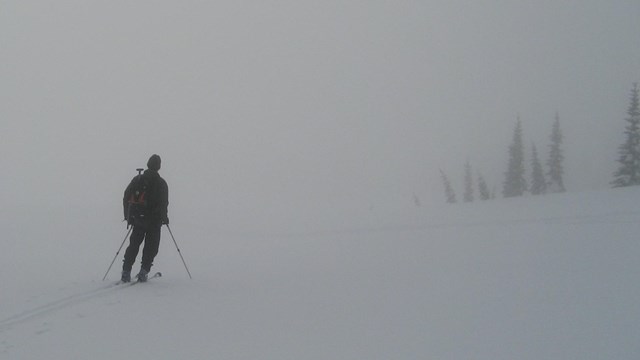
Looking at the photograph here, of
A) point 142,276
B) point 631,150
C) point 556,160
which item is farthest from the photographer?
point 556,160

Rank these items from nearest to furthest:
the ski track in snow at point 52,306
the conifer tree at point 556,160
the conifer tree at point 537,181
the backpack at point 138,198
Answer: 1. the ski track in snow at point 52,306
2. the backpack at point 138,198
3. the conifer tree at point 537,181
4. the conifer tree at point 556,160

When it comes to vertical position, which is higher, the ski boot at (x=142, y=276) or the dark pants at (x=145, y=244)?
the dark pants at (x=145, y=244)

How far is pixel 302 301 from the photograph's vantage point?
350 inches

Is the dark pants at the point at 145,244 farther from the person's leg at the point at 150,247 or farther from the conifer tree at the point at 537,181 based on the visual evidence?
the conifer tree at the point at 537,181

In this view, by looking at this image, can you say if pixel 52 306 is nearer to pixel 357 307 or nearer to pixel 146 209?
pixel 146 209

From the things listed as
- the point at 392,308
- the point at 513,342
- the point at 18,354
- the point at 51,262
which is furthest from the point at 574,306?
the point at 51,262

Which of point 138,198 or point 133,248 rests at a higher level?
point 138,198

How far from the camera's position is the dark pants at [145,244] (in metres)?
10.8

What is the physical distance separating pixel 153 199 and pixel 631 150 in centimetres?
4530

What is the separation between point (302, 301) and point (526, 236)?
1005 cm

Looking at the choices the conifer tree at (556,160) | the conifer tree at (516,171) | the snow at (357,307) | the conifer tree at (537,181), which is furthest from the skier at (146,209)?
the conifer tree at (556,160)

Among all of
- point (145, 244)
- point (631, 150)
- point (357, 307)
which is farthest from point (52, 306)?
point (631, 150)

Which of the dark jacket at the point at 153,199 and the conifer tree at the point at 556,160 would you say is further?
the conifer tree at the point at 556,160

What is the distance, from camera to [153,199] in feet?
Answer: 36.5
